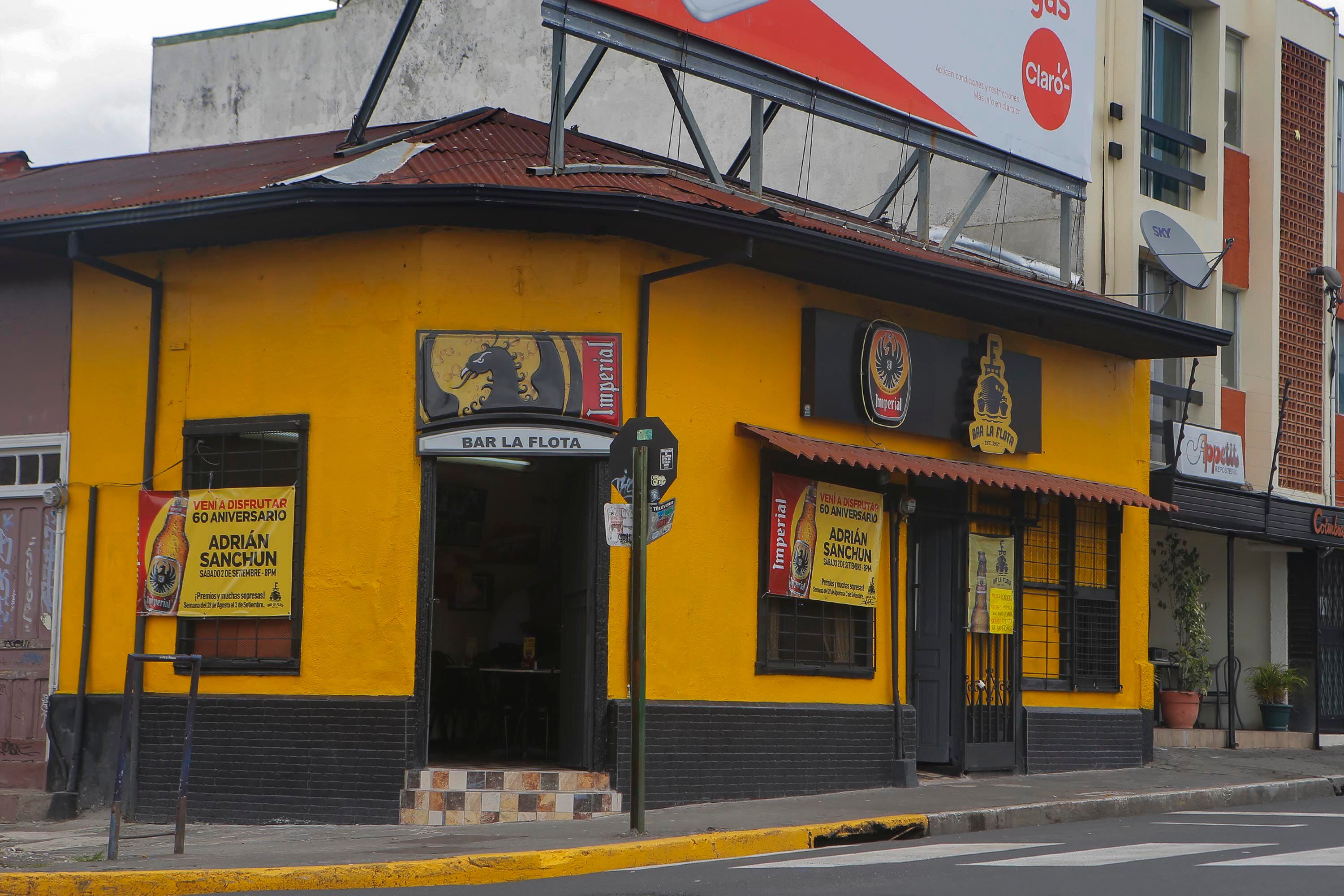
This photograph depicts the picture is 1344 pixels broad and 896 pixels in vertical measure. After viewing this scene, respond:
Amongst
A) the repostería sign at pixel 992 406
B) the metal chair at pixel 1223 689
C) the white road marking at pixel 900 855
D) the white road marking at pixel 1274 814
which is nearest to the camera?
the white road marking at pixel 900 855

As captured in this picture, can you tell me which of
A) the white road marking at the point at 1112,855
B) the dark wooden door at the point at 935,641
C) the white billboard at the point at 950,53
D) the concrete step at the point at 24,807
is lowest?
the concrete step at the point at 24,807

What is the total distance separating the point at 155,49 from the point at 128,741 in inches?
659

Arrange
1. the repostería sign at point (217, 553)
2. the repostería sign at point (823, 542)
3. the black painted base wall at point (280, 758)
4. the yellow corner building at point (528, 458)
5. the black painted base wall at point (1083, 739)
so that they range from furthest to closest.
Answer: the black painted base wall at point (1083, 739), the repostería sign at point (823, 542), the repostería sign at point (217, 553), the yellow corner building at point (528, 458), the black painted base wall at point (280, 758)

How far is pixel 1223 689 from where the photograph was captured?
20.8 metres

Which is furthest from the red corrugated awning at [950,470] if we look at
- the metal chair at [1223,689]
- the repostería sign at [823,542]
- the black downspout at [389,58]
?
the metal chair at [1223,689]

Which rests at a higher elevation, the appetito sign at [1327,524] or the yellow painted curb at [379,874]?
the appetito sign at [1327,524]

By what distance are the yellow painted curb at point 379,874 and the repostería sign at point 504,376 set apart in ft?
11.8

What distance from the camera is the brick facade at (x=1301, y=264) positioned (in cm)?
2069

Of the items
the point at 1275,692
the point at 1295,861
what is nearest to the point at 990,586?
the point at 1275,692

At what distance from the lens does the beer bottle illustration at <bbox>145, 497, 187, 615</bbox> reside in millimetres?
12680

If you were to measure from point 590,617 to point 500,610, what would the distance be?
3964 millimetres

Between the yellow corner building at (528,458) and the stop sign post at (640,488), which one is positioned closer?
A: the stop sign post at (640,488)

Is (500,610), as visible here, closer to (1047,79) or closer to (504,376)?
(504,376)

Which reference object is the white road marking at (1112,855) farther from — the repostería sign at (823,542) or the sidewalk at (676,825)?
the repostería sign at (823,542)
